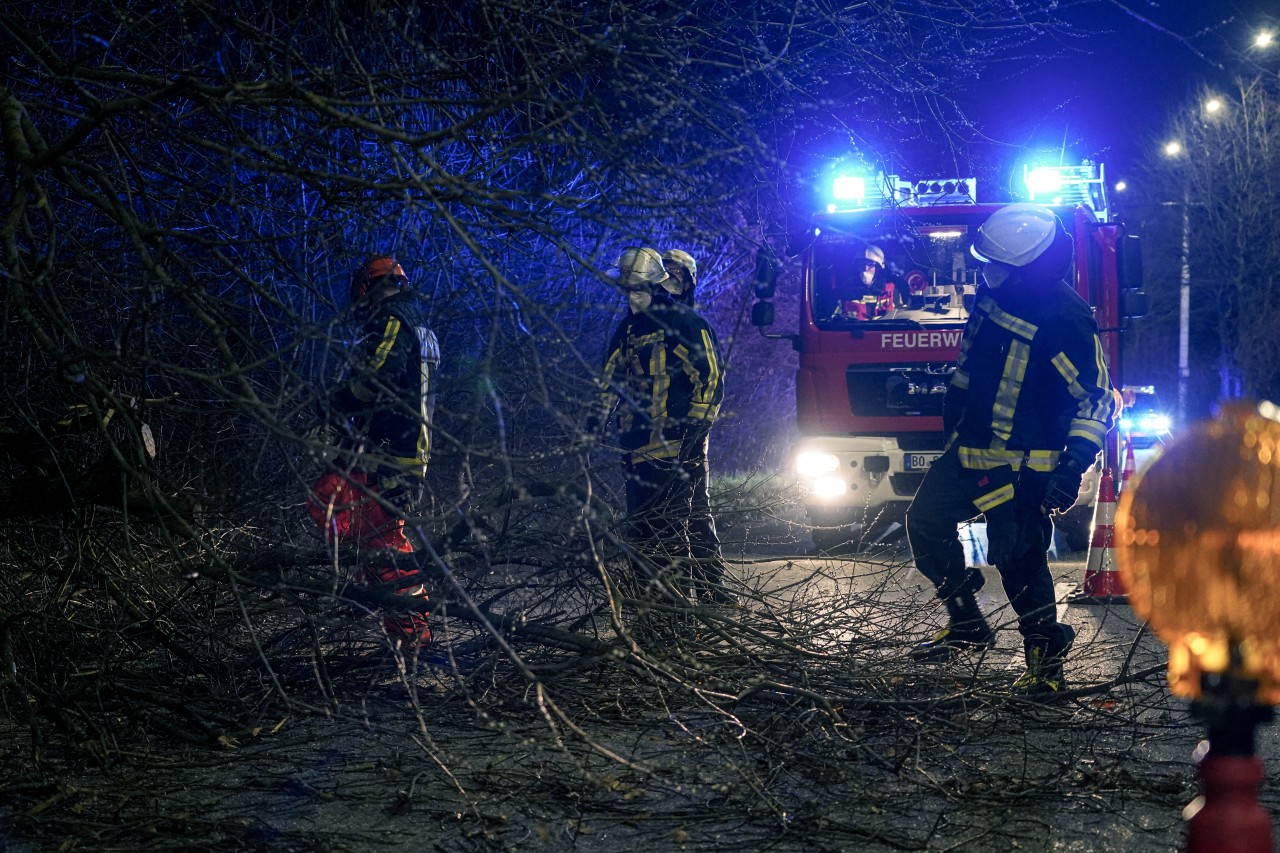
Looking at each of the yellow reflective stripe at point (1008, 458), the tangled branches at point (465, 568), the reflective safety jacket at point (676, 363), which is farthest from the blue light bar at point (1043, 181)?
the yellow reflective stripe at point (1008, 458)

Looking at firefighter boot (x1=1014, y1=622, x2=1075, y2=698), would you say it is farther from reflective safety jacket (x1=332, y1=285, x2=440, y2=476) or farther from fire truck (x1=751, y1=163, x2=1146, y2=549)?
fire truck (x1=751, y1=163, x2=1146, y2=549)

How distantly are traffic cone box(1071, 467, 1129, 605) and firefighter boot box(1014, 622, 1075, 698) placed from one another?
258cm

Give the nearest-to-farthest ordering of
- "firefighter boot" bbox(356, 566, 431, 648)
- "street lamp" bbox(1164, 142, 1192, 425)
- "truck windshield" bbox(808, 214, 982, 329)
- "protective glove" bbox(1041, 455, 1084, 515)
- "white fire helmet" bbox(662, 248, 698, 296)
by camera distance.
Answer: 1. "firefighter boot" bbox(356, 566, 431, 648)
2. "protective glove" bbox(1041, 455, 1084, 515)
3. "white fire helmet" bbox(662, 248, 698, 296)
4. "truck windshield" bbox(808, 214, 982, 329)
5. "street lamp" bbox(1164, 142, 1192, 425)

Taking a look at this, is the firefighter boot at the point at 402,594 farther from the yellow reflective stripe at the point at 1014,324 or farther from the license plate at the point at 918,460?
the license plate at the point at 918,460

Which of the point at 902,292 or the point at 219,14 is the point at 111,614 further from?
the point at 902,292

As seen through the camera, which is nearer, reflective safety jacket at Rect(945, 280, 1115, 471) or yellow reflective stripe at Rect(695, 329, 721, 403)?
reflective safety jacket at Rect(945, 280, 1115, 471)

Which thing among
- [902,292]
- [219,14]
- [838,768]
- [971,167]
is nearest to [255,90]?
[219,14]

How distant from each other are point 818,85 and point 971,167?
3.18ft

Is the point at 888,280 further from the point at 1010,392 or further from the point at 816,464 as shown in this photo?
the point at 1010,392

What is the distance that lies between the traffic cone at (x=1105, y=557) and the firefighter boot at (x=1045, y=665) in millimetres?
2577

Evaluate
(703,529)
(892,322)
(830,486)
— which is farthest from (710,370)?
(830,486)

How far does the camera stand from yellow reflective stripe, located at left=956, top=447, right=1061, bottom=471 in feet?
18.9

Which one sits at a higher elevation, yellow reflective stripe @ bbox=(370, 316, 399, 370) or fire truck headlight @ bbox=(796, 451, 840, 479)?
yellow reflective stripe @ bbox=(370, 316, 399, 370)

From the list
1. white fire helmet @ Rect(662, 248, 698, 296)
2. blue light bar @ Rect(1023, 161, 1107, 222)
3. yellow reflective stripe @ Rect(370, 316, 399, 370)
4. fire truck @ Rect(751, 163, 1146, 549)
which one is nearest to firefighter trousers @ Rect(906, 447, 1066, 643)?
white fire helmet @ Rect(662, 248, 698, 296)
